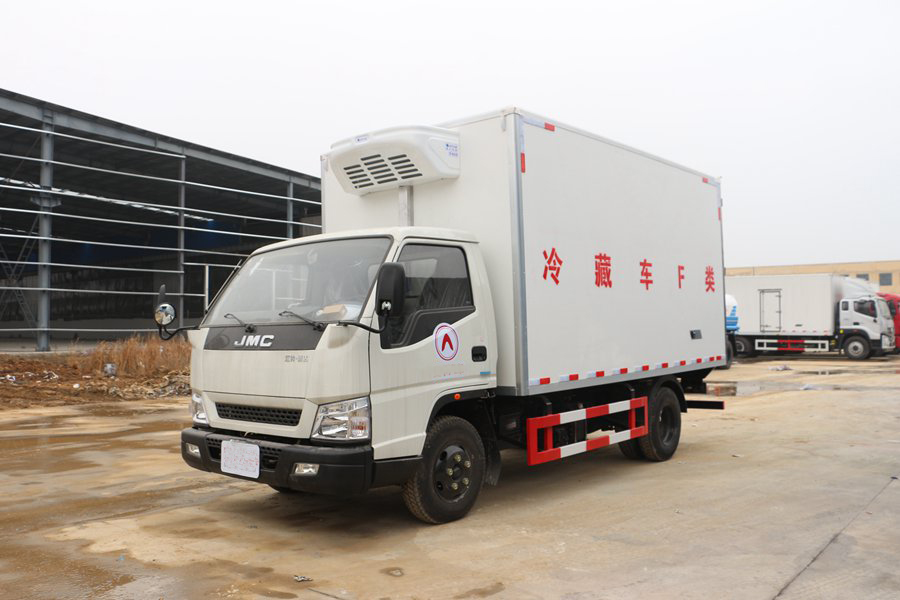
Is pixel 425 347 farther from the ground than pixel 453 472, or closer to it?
farther from the ground

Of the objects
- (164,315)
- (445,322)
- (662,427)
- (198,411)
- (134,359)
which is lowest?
(662,427)

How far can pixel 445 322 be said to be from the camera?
543cm

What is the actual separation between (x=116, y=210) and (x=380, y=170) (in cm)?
2526

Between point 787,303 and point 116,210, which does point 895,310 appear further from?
point 116,210

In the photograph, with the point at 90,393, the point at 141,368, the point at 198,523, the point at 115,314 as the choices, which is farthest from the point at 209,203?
the point at 198,523

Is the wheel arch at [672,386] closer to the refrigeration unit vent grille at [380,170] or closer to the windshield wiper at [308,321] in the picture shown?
the refrigeration unit vent grille at [380,170]

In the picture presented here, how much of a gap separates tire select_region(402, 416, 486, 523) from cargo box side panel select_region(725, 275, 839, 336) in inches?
905

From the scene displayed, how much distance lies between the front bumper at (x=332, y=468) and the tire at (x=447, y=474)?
18 centimetres

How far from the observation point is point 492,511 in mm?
5914

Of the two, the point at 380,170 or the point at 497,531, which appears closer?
the point at 497,531

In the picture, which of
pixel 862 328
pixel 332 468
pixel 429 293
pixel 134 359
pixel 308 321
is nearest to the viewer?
pixel 332 468

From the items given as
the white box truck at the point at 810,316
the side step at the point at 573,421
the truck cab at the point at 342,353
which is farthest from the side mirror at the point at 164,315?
the white box truck at the point at 810,316

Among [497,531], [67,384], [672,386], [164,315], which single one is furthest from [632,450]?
[67,384]

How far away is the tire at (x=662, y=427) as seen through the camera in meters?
7.91
